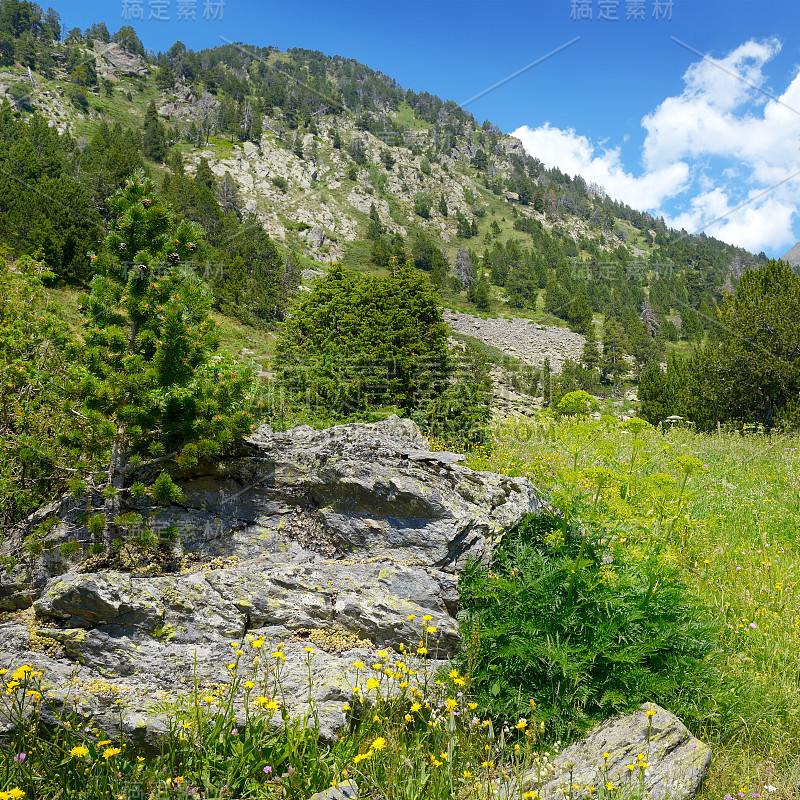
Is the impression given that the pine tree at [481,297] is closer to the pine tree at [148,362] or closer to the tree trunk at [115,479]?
the pine tree at [148,362]

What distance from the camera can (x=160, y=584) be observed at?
418 cm

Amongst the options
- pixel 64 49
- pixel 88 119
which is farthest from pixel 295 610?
pixel 64 49

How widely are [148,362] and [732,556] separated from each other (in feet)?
23.4

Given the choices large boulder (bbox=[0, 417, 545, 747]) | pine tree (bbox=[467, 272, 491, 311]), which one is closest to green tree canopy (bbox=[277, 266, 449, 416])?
large boulder (bbox=[0, 417, 545, 747])

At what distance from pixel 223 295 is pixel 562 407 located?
154ft

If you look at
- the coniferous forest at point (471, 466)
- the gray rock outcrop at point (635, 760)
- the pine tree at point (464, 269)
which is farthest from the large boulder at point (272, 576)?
the pine tree at point (464, 269)

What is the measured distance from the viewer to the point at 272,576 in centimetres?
447

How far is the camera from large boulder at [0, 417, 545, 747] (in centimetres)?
365

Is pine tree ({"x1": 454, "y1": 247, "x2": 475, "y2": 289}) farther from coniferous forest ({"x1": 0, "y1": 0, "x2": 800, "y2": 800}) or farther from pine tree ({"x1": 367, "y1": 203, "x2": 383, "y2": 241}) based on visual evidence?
coniferous forest ({"x1": 0, "y1": 0, "x2": 800, "y2": 800})

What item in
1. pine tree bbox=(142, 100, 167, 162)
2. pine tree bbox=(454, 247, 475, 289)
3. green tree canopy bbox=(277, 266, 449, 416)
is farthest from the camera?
pine tree bbox=(454, 247, 475, 289)

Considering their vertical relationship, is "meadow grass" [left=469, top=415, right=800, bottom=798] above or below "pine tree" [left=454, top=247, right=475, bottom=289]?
below

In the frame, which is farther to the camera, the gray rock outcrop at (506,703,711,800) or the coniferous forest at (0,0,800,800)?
the coniferous forest at (0,0,800,800)

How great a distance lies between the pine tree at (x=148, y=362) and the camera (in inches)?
201

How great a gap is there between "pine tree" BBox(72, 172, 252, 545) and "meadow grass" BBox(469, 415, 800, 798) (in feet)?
12.4
